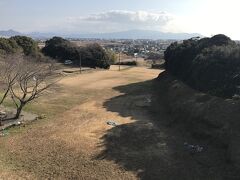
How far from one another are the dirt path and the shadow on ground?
62cm

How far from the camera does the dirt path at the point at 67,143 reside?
745 inches

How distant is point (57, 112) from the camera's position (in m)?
31.2

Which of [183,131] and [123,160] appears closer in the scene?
[123,160]

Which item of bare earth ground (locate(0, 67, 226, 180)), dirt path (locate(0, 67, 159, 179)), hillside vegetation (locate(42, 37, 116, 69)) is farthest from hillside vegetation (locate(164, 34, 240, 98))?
hillside vegetation (locate(42, 37, 116, 69))

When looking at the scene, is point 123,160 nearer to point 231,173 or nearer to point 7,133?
point 231,173

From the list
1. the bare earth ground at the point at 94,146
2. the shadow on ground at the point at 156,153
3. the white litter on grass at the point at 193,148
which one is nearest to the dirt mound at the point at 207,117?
the shadow on ground at the point at 156,153

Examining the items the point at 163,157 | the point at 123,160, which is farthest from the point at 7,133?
the point at 163,157

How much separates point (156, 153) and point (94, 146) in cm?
359

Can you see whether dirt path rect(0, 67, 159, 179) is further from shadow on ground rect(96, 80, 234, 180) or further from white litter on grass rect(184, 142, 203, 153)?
white litter on grass rect(184, 142, 203, 153)

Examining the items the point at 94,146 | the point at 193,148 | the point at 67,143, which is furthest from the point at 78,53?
the point at 193,148

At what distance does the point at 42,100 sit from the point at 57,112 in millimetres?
4664

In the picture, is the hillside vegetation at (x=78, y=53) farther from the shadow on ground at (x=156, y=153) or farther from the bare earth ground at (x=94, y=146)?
the shadow on ground at (x=156, y=153)

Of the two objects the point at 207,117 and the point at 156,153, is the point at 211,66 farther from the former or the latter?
the point at 156,153

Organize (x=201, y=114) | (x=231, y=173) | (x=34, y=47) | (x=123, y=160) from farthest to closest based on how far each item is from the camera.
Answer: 1. (x=34, y=47)
2. (x=201, y=114)
3. (x=123, y=160)
4. (x=231, y=173)
